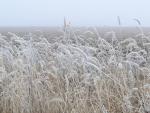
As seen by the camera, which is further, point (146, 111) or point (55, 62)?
point (55, 62)

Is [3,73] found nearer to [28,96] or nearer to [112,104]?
[28,96]

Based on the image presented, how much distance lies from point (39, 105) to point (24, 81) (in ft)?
1.23

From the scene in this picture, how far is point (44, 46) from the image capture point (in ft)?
20.1

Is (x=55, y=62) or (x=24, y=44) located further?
(x=55, y=62)

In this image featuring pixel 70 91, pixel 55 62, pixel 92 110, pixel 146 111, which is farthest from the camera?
pixel 55 62

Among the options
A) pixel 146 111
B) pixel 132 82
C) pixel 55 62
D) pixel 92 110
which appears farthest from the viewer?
pixel 55 62

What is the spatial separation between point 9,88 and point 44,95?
0.43m

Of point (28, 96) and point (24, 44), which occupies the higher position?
point (24, 44)

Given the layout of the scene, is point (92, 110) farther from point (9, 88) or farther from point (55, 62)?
point (55, 62)

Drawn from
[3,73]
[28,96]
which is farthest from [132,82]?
[3,73]

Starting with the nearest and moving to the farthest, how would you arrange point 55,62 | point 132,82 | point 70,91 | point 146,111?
1. point 146,111
2. point 70,91
3. point 132,82
4. point 55,62

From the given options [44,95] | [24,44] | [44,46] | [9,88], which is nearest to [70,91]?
[44,95]

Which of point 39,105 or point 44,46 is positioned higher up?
point 44,46

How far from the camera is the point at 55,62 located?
6.00m
